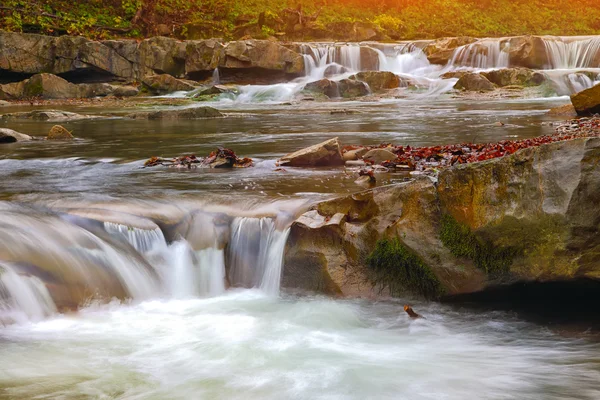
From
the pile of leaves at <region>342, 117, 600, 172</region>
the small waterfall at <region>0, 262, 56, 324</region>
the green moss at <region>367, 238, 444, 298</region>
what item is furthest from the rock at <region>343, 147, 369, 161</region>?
the small waterfall at <region>0, 262, 56, 324</region>

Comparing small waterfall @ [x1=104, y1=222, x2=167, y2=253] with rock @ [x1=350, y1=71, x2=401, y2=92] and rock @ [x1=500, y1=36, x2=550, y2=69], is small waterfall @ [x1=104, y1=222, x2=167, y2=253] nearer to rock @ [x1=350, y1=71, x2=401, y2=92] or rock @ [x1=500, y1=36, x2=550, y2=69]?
rock @ [x1=350, y1=71, x2=401, y2=92]

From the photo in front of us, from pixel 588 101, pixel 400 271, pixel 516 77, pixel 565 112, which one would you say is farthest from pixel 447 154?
pixel 516 77

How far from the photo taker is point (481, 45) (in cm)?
2877

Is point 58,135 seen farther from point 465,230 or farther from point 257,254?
point 465,230

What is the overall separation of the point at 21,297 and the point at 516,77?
22.8 m

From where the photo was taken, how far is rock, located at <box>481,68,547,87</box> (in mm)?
24031

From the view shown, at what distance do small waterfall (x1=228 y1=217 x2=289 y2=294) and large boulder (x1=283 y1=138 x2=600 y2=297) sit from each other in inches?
5.4

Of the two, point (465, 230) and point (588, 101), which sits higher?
point (588, 101)

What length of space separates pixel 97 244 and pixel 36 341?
1267 mm

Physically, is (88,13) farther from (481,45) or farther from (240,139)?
(240,139)

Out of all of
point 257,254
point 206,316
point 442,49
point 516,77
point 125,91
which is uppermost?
point 442,49

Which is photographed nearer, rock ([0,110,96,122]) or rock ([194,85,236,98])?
rock ([0,110,96,122])

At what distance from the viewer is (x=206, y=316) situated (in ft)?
16.3

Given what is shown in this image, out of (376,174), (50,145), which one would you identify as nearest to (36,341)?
(376,174)
